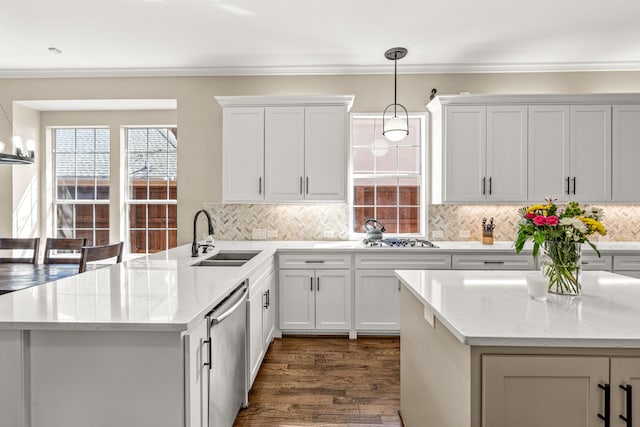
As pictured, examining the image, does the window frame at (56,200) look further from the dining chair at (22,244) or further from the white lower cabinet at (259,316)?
the white lower cabinet at (259,316)

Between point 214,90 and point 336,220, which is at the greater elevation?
point 214,90

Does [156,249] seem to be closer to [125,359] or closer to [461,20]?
[125,359]

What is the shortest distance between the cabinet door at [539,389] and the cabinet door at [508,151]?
109 inches

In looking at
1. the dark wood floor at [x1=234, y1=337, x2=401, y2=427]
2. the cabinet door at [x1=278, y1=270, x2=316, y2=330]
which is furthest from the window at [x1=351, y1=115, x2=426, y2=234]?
the dark wood floor at [x1=234, y1=337, x2=401, y2=427]

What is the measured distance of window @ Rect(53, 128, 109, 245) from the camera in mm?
4574

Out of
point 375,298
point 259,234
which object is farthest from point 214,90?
point 375,298

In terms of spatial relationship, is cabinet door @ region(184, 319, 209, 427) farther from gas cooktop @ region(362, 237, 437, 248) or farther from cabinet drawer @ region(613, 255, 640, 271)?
cabinet drawer @ region(613, 255, 640, 271)

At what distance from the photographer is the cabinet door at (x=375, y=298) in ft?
11.2

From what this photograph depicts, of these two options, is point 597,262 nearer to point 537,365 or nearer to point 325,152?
point 325,152

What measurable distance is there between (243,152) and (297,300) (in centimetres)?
165

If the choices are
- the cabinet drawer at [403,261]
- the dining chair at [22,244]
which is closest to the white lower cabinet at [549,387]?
the cabinet drawer at [403,261]

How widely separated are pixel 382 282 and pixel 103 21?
3.45m

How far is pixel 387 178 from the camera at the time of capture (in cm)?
412

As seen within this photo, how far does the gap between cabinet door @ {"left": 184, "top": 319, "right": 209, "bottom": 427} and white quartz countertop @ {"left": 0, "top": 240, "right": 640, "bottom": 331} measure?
9cm
